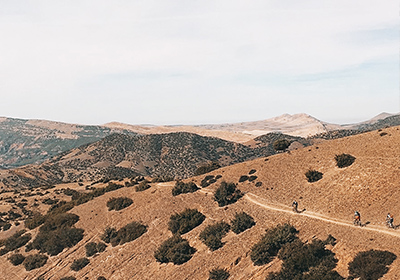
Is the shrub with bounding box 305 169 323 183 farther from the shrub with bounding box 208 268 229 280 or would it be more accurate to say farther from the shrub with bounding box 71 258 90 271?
the shrub with bounding box 71 258 90 271

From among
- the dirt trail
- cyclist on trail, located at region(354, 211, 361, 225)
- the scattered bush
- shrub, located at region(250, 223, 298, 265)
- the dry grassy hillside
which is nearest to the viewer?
the dirt trail

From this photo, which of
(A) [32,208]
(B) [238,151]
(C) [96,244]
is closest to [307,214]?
(C) [96,244]

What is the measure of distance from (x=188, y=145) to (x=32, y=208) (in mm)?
103717

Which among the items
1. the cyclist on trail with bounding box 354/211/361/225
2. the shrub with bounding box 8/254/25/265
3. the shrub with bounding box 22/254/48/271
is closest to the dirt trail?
the cyclist on trail with bounding box 354/211/361/225

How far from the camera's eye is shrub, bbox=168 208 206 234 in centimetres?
4116

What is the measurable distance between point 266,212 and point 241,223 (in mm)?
4573

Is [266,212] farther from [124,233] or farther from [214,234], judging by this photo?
[124,233]

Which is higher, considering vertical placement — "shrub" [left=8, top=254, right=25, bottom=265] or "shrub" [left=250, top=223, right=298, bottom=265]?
"shrub" [left=250, top=223, right=298, bottom=265]

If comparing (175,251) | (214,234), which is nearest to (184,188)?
(214,234)

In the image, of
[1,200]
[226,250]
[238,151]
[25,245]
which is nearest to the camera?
[226,250]

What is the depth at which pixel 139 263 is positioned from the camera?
1484 inches

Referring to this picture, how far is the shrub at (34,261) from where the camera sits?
4341 centimetres

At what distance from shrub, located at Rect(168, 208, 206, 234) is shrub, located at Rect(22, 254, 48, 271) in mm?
18201

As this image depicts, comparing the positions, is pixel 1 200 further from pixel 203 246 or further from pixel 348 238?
pixel 348 238
